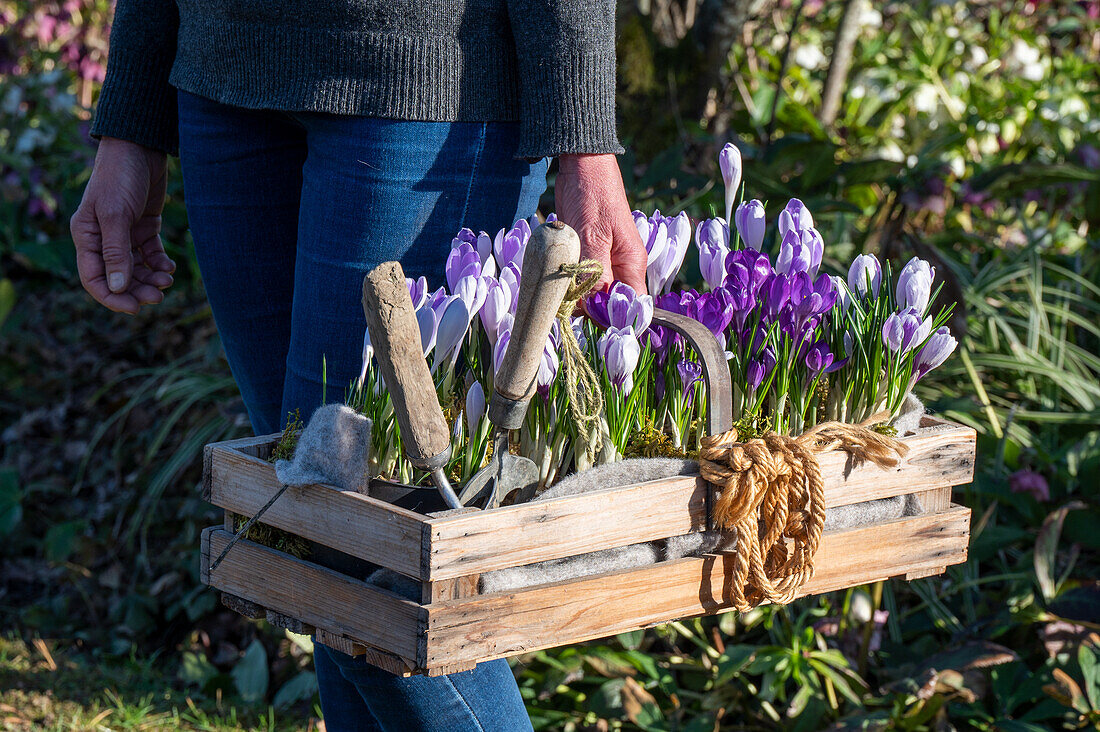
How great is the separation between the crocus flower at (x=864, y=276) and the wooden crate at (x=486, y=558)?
7.6 inches

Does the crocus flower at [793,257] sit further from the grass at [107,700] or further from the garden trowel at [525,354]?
the grass at [107,700]

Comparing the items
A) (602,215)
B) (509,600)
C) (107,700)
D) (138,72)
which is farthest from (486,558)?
(107,700)

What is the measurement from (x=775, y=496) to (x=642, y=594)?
163 millimetres

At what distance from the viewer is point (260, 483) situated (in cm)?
101

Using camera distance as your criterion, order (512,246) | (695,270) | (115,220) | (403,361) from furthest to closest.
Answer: (695,270) < (115,220) < (512,246) < (403,361)

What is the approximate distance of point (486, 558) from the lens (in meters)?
Answer: 0.90

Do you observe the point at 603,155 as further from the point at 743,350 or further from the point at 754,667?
the point at 754,667

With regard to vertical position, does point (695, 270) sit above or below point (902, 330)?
below

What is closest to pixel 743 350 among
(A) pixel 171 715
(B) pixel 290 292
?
(B) pixel 290 292

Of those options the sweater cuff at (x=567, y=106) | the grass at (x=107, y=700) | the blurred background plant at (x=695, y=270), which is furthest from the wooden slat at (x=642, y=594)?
the grass at (x=107, y=700)

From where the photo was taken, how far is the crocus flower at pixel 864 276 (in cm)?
123

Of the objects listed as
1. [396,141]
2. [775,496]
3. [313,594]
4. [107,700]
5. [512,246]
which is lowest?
[107,700]

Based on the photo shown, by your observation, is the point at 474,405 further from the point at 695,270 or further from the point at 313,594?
the point at 695,270

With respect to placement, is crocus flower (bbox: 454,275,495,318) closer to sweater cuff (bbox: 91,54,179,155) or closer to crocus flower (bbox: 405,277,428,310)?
crocus flower (bbox: 405,277,428,310)
